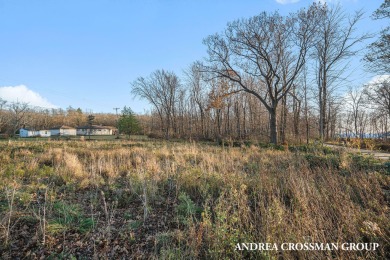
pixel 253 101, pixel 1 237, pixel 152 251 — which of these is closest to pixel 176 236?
pixel 152 251

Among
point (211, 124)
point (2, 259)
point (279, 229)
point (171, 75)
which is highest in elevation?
point (171, 75)

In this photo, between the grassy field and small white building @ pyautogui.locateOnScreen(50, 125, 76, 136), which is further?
small white building @ pyautogui.locateOnScreen(50, 125, 76, 136)

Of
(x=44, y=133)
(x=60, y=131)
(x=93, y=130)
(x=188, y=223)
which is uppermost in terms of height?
(x=93, y=130)

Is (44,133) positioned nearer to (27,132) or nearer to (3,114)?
(27,132)

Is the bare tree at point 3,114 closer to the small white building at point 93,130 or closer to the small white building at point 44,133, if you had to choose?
the small white building at point 44,133

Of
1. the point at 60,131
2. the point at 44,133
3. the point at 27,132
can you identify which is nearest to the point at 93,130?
the point at 60,131

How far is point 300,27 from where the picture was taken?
1955 cm

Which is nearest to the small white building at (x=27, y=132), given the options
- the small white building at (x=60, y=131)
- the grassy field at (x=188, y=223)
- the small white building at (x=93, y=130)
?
the small white building at (x=60, y=131)

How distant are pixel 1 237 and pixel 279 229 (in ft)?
13.7

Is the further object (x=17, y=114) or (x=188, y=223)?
(x=17, y=114)

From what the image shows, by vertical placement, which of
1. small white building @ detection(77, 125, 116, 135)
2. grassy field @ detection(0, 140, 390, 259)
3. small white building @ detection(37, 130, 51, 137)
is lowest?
grassy field @ detection(0, 140, 390, 259)

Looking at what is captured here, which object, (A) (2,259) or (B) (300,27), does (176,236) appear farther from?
(B) (300,27)

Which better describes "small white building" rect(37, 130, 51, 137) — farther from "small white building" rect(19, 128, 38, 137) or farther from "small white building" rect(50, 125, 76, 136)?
"small white building" rect(50, 125, 76, 136)

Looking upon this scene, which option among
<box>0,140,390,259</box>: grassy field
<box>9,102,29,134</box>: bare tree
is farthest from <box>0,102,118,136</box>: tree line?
<box>0,140,390,259</box>: grassy field
